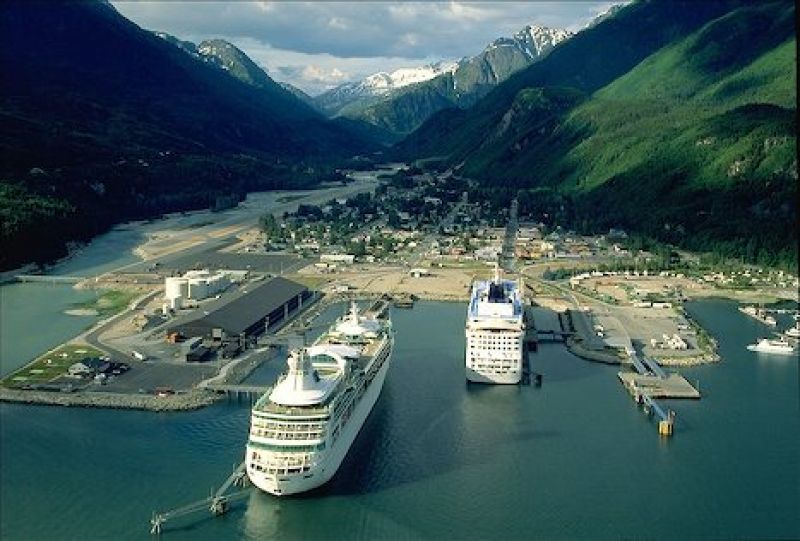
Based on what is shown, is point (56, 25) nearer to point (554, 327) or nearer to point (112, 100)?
point (112, 100)

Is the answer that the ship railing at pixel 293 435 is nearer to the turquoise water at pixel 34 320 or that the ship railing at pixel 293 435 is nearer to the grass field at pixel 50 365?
the grass field at pixel 50 365

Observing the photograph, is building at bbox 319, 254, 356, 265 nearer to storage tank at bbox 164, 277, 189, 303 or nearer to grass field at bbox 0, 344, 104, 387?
storage tank at bbox 164, 277, 189, 303

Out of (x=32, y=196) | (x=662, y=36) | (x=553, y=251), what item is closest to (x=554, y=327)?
(x=553, y=251)

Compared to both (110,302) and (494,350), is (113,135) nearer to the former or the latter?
(110,302)

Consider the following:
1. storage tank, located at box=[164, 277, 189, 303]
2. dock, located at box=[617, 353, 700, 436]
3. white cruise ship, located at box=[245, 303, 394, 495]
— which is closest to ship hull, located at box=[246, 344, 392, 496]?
white cruise ship, located at box=[245, 303, 394, 495]

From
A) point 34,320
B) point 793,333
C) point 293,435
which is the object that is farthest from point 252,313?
point 793,333

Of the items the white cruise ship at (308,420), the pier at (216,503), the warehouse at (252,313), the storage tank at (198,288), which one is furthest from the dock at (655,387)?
the storage tank at (198,288)
